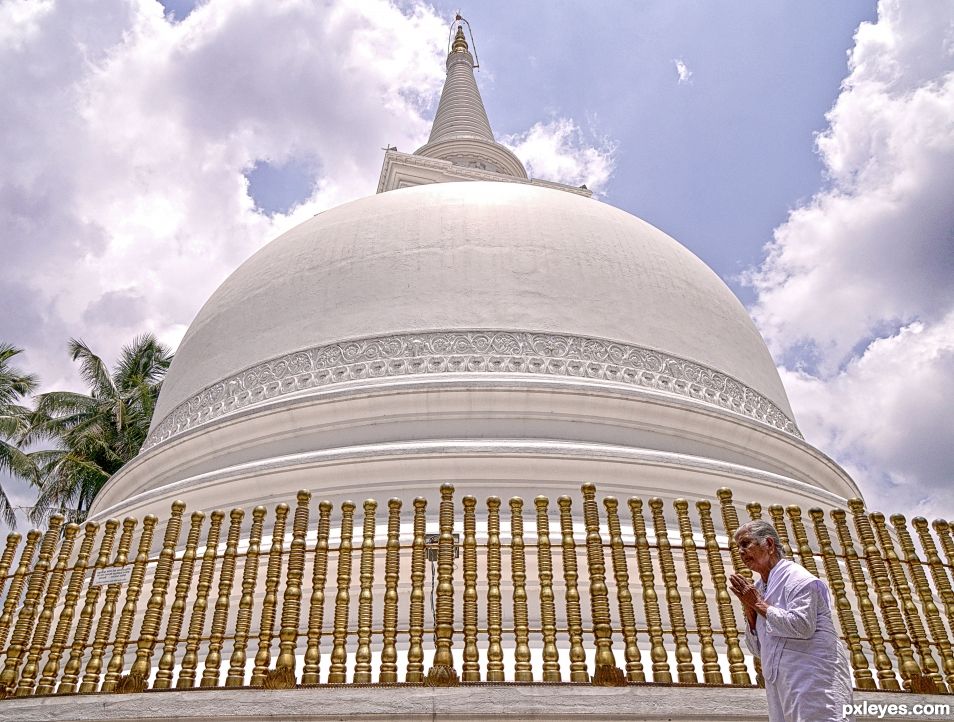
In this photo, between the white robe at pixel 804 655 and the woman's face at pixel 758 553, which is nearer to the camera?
the white robe at pixel 804 655

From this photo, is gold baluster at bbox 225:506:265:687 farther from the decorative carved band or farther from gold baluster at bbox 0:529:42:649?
the decorative carved band

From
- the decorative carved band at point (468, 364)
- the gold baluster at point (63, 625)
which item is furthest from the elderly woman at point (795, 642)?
the decorative carved band at point (468, 364)

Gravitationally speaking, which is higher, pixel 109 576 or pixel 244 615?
pixel 109 576

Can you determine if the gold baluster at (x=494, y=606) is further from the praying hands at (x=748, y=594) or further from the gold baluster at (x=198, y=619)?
the gold baluster at (x=198, y=619)

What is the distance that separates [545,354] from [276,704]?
5.68 metres

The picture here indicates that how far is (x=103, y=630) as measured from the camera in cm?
450

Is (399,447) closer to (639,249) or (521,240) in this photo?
(521,240)

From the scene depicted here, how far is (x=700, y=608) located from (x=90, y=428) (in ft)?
58.2

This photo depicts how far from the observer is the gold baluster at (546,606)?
157 inches

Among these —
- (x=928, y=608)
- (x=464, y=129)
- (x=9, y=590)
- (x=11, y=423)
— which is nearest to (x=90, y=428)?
(x=11, y=423)

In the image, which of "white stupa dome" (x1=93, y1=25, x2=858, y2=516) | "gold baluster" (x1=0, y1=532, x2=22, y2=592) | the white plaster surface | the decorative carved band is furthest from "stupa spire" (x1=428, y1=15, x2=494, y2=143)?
the white plaster surface

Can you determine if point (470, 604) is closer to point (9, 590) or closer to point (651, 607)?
point (651, 607)

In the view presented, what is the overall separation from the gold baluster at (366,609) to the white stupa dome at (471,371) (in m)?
2.78

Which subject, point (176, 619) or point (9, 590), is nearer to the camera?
point (176, 619)
